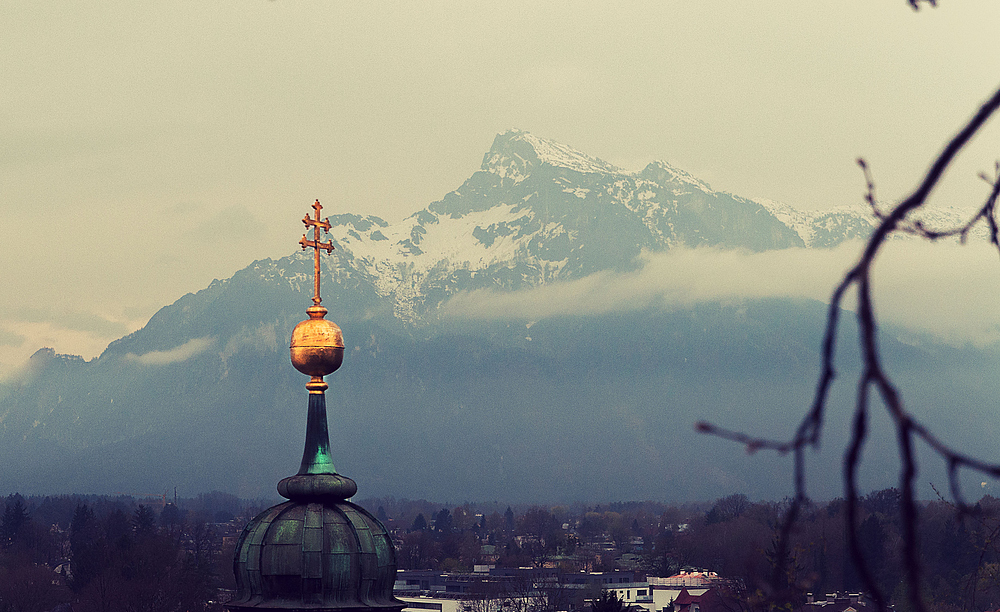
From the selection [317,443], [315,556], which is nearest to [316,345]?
[317,443]

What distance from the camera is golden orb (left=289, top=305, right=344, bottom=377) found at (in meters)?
24.8

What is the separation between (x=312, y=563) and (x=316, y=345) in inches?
154

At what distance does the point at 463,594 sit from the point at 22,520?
6447cm

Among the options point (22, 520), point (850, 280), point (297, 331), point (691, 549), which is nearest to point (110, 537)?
point (22, 520)

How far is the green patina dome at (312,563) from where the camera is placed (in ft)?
72.9

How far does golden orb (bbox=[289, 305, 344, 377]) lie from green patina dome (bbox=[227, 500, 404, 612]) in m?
2.69

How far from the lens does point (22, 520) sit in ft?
599

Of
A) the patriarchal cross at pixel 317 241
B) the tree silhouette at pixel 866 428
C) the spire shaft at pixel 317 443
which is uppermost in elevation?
the patriarchal cross at pixel 317 241

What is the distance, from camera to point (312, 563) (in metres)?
22.3

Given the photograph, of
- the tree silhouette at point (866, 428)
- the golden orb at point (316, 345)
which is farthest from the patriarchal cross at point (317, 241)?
the tree silhouette at point (866, 428)

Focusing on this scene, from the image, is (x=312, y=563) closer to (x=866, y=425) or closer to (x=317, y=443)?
(x=317, y=443)

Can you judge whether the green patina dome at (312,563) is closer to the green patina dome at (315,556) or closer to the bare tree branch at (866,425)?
the green patina dome at (315,556)

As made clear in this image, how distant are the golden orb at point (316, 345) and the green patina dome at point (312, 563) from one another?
2692 millimetres

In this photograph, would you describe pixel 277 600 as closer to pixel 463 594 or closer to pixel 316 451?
pixel 316 451
